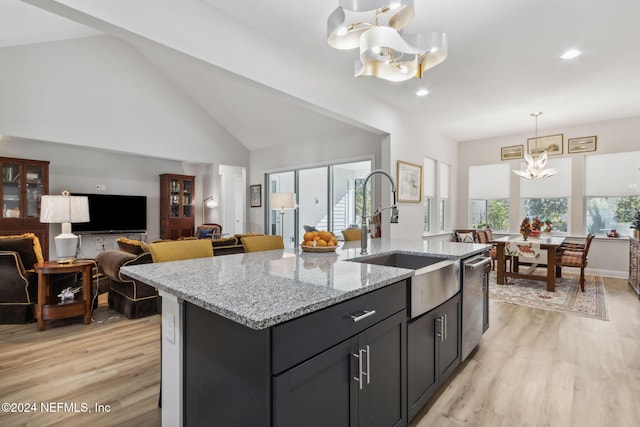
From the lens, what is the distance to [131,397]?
2.01m

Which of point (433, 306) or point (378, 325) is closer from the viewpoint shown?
point (378, 325)

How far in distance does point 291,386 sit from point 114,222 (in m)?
7.02

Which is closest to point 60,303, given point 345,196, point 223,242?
point 223,242

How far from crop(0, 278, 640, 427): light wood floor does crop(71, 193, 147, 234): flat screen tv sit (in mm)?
3562

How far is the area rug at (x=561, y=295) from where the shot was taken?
3.81 m

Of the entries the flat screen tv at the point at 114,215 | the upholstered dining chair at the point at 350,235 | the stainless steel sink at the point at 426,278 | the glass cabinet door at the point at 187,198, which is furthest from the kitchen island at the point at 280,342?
the glass cabinet door at the point at 187,198

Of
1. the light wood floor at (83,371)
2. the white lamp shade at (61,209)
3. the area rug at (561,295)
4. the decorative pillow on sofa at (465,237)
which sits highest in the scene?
the white lamp shade at (61,209)

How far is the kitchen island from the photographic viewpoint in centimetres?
100

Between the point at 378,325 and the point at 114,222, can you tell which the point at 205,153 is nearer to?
the point at 114,222

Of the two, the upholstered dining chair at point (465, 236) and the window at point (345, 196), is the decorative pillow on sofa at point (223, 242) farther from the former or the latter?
the upholstered dining chair at point (465, 236)

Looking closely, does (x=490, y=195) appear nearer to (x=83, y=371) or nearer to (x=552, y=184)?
(x=552, y=184)

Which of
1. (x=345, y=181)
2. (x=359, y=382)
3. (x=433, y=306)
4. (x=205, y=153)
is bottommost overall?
(x=359, y=382)

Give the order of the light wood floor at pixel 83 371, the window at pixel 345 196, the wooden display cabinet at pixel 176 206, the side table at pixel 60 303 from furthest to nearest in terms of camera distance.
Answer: the wooden display cabinet at pixel 176 206 < the window at pixel 345 196 < the side table at pixel 60 303 < the light wood floor at pixel 83 371

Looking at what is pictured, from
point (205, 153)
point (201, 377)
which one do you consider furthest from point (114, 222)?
point (201, 377)
